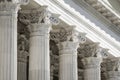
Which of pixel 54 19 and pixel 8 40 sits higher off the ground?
pixel 54 19

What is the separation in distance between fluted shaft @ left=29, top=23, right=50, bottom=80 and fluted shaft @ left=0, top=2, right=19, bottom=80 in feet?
13.8

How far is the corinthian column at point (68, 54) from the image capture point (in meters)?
41.4

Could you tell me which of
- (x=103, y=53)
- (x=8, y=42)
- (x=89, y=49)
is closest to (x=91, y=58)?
(x=89, y=49)

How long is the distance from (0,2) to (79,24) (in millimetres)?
12463

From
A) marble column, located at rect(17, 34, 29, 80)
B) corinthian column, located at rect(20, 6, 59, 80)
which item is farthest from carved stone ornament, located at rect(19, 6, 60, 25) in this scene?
marble column, located at rect(17, 34, 29, 80)

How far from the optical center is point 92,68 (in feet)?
156

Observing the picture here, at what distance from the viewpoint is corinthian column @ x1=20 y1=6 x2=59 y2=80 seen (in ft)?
119

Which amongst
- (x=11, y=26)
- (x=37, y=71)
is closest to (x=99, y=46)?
(x=37, y=71)

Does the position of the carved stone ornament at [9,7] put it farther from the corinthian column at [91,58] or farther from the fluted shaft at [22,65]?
the corinthian column at [91,58]

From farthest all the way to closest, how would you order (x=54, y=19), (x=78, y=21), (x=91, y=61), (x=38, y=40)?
(x=91, y=61), (x=78, y=21), (x=54, y=19), (x=38, y=40)

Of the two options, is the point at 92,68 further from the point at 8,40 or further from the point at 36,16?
the point at 8,40

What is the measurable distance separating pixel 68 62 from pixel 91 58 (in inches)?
228

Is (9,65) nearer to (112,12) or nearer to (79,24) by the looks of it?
(79,24)

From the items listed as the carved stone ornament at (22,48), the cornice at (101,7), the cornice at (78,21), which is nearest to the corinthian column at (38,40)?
the cornice at (78,21)
